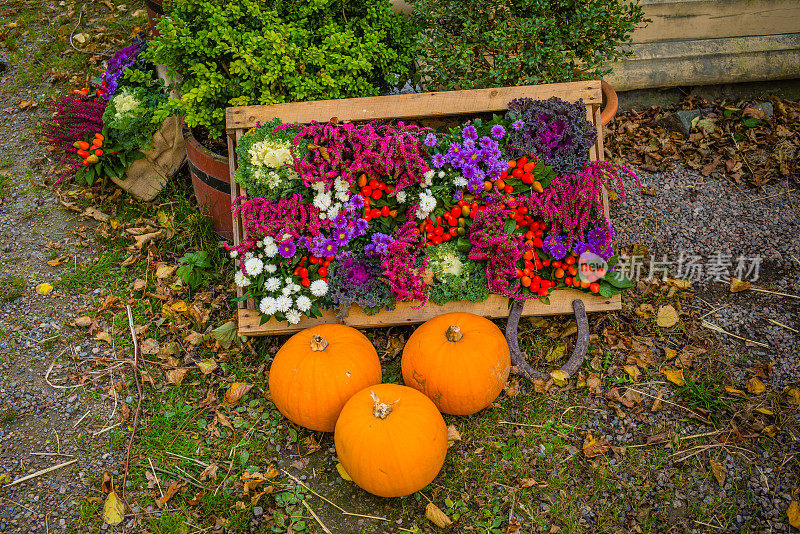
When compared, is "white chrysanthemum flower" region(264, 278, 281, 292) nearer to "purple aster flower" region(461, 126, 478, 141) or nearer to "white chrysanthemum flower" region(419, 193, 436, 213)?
"white chrysanthemum flower" region(419, 193, 436, 213)

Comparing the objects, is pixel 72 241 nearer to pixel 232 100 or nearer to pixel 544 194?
pixel 232 100

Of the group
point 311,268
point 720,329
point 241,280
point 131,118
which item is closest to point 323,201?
point 311,268

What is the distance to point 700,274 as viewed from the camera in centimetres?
357

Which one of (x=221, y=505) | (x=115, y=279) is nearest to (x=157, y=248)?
(x=115, y=279)

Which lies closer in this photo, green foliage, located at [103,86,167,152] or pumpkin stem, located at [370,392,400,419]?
pumpkin stem, located at [370,392,400,419]

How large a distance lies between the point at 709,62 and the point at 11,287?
5603 mm

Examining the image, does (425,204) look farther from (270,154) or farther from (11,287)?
(11,287)

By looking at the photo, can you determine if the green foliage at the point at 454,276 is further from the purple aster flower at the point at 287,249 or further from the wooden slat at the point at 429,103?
the wooden slat at the point at 429,103

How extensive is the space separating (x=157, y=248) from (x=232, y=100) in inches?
47.2

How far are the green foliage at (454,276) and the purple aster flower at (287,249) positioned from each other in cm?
77

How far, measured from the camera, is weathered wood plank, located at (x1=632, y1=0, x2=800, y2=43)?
4.62 meters

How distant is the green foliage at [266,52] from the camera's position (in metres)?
3.24

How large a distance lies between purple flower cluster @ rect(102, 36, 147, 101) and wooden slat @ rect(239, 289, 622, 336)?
202 cm

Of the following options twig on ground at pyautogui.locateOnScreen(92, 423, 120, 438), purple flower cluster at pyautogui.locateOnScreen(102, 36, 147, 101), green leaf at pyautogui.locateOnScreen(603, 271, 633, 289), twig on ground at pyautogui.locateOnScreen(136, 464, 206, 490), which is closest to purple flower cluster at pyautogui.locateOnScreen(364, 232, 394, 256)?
green leaf at pyautogui.locateOnScreen(603, 271, 633, 289)
